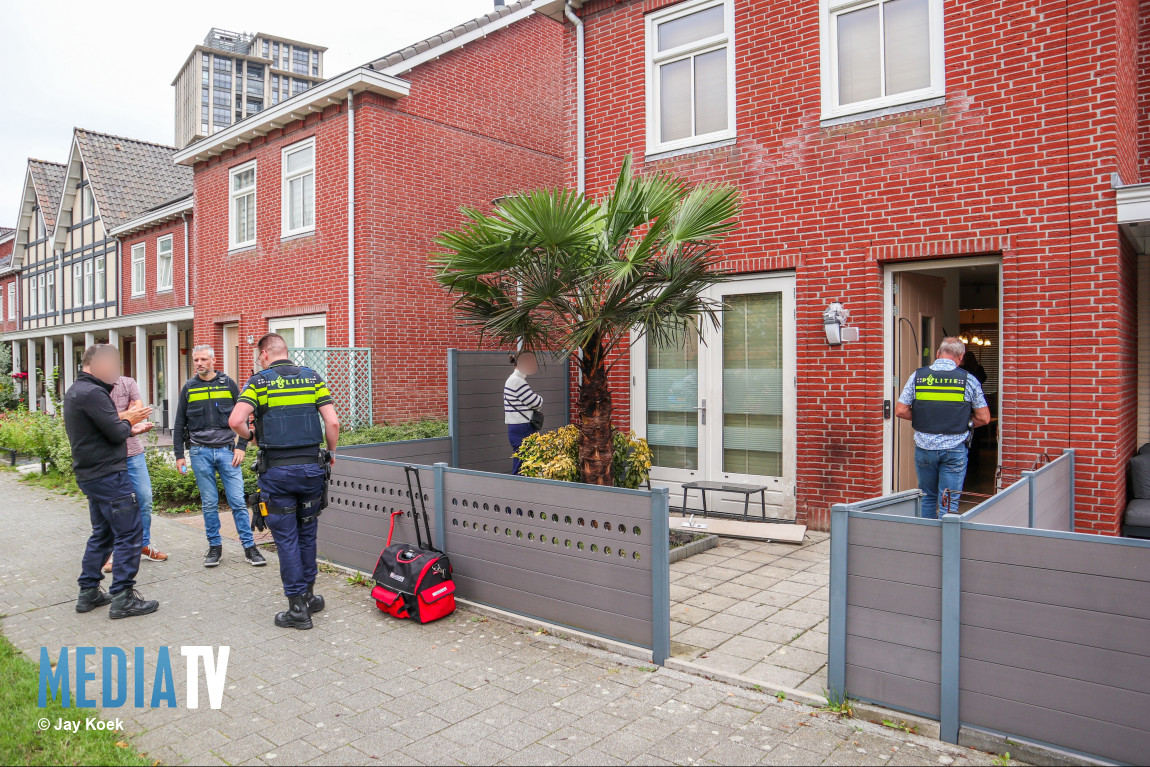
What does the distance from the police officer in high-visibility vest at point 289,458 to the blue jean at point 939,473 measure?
497cm

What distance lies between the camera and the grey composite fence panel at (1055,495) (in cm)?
525

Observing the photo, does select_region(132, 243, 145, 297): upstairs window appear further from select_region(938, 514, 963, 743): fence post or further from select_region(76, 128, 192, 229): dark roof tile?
select_region(938, 514, 963, 743): fence post

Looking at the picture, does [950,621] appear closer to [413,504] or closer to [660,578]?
[660,578]

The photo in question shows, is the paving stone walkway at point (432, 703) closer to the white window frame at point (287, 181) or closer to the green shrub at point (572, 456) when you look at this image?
the green shrub at point (572, 456)

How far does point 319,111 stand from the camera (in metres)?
13.5

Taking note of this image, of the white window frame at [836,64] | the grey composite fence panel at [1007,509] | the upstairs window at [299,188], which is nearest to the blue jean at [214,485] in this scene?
the grey composite fence panel at [1007,509]

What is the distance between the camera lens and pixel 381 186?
12789mm

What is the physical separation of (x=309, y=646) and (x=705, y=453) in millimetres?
5082

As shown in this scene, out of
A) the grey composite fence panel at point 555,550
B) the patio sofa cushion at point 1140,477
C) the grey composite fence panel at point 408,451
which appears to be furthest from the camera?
the grey composite fence panel at point 408,451

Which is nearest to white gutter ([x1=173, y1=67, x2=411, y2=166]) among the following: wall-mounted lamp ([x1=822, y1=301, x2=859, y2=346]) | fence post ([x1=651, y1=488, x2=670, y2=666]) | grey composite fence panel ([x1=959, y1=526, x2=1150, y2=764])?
wall-mounted lamp ([x1=822, y1=301, x2=859, y2=346])

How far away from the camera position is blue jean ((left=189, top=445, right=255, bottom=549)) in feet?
22.9

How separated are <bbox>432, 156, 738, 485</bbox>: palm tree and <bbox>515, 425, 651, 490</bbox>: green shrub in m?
0.48

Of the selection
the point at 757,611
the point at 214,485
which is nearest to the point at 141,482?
the point at 214,485

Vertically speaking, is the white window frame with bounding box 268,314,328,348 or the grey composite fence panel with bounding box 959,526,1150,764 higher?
the white window frame with bounding box 268,314,328,348
